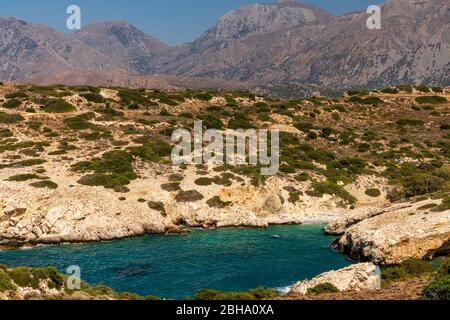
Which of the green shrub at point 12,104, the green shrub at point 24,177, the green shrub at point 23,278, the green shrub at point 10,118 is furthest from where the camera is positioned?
the green shrub at point 12,104

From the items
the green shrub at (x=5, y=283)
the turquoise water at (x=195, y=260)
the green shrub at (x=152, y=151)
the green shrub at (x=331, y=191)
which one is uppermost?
the green shrub at (x=152, y=151)

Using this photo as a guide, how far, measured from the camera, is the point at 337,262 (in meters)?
41.2

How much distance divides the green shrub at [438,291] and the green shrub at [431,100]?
332 ft

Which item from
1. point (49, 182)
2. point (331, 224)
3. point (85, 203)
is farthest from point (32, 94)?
point (331, 224)

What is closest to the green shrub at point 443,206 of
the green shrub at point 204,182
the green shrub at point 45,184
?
the green shrub at point 204,182

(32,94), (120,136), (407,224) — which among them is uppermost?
(32,94)

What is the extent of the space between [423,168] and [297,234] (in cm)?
3329

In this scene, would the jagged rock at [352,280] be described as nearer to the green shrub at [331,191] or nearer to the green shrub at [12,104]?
the green shrub at [331,191]

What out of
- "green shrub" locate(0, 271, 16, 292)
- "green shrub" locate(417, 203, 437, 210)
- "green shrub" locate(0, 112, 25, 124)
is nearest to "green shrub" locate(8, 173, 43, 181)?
"green shrub" locate(0, 112, 25, 124)

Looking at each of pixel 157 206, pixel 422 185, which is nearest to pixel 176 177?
pixel 157 206

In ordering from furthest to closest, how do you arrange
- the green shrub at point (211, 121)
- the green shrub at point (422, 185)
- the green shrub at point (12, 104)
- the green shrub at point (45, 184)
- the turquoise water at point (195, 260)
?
the green shrub at point (12, 104), the green shrub at point (211, 121), the green shrub at point (422, 185), the green shrub at point (45, 184), the turquoise water at point (195, 260)

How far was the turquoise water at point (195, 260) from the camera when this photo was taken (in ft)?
119

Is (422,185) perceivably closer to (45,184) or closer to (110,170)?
(110,170)

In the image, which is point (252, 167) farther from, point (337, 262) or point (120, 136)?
point (337, 262)
